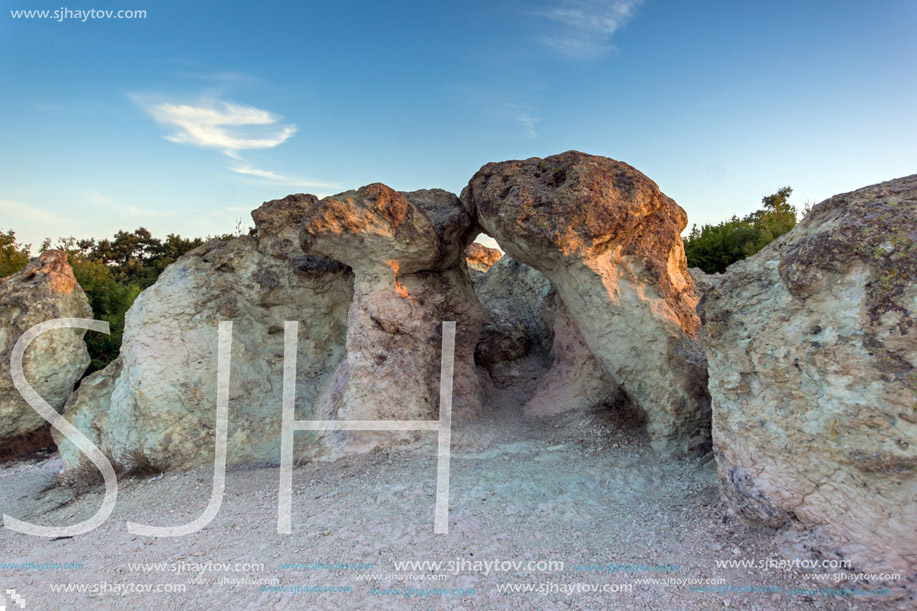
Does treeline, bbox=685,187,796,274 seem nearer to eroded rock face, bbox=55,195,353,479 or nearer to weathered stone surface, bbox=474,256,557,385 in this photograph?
weathered stone surface, bbox=474,256,557,385

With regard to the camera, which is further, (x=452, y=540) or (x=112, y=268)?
(x=112, y=268)

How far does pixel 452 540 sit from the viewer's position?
4055mm

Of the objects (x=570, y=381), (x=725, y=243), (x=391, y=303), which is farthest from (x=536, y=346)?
(x=725, y=243)

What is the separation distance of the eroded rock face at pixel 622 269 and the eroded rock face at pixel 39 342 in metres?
8.33

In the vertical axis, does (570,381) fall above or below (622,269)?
below

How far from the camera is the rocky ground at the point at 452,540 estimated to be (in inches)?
134

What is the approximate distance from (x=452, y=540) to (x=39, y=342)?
8814 mm

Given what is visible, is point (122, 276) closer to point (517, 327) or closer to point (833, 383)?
point (517, 327)

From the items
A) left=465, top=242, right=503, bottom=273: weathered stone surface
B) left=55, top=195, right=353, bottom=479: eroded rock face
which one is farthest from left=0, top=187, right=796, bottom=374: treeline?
left=465, top=242, right=503, bottom=273: weathered stone surface

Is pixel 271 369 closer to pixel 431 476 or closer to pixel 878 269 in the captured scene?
pixel 431 476

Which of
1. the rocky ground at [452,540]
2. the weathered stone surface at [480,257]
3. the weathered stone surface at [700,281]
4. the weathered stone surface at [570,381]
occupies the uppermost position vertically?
the weathered stone surface at [480,257]

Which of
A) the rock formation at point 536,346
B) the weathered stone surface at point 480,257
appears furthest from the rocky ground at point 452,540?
the weathered stone surface at point 480,257

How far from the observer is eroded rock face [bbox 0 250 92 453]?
8500 mm

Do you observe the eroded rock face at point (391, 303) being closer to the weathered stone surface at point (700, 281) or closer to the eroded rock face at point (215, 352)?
the eroded rock face at point (215, 352)
